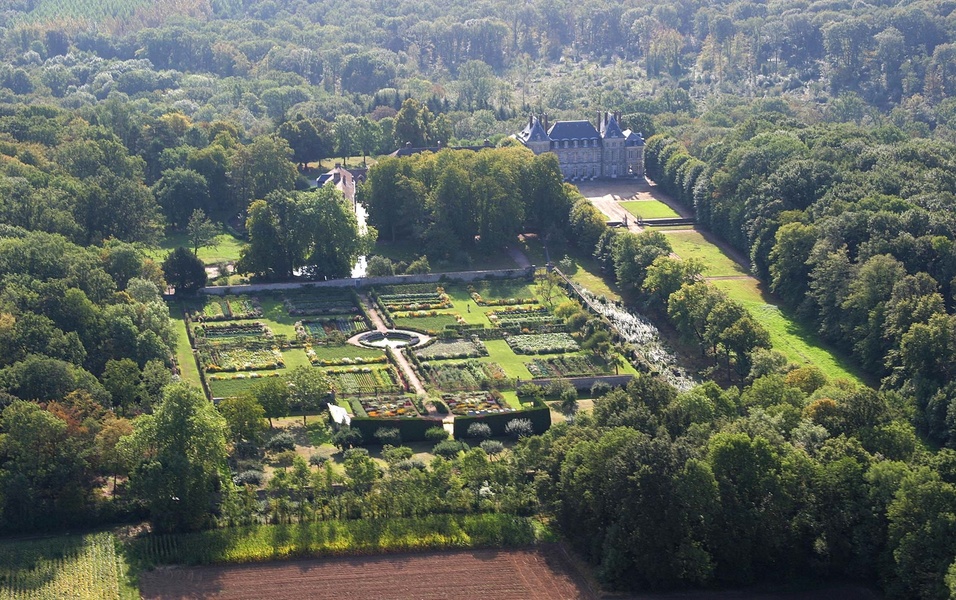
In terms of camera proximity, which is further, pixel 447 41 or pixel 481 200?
pixel 447 41

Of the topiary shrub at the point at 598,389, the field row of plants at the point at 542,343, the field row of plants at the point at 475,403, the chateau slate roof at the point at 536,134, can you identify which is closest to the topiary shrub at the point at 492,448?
the field row of plants at the point at 475,403

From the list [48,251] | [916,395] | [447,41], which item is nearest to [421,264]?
[48,251]

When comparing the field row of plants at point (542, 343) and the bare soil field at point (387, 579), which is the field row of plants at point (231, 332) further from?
the bare soil field at point (387, 579)

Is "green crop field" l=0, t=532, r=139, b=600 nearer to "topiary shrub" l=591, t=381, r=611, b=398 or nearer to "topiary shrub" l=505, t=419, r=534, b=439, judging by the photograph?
"topiary shrub" l=505, t=419, r=534, b=439

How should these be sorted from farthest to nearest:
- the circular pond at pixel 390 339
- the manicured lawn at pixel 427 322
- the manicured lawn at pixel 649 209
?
the manicured lawn at pixel 649 209 → the manicured lawn at pixel 427 322 → the circular pond at pixel 390 339

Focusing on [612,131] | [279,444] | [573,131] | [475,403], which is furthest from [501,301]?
[612,131]

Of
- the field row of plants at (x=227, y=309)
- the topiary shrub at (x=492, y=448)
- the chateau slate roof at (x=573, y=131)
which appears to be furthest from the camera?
the chateau slate roof at (x=573, y=131)

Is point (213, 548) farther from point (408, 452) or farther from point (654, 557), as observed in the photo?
point (654, 557)
